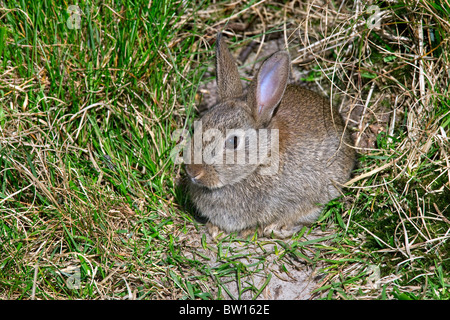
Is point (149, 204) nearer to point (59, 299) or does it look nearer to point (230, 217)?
point (230, 217)

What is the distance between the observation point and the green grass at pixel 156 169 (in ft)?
13.4

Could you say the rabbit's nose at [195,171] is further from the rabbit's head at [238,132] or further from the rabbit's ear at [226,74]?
the rabbit's ear at [226,74]

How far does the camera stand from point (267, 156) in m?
4.57

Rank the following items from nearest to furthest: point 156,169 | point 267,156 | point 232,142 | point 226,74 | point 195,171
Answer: point 195,171 < point 232,142 < point 267,156 < point 226,74 < point 156,169

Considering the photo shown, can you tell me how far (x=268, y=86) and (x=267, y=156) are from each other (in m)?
0.58

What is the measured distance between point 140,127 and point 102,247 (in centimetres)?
133

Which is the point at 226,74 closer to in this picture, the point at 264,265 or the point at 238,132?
the point at 238,132

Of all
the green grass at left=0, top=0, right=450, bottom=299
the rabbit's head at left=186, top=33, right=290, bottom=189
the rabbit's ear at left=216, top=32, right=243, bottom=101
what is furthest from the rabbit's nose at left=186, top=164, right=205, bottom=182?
the rabbit's ear at left=216, top=32, right=243, bottom=101

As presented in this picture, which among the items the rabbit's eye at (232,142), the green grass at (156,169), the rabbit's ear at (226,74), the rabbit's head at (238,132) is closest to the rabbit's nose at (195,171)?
the rabbit's head at (238,132)

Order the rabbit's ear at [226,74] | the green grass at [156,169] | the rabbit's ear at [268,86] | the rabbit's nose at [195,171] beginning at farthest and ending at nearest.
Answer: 1. the rabbit's ear at [226,74]
2. the rabbit's ear at [268,86]
3. the rabbit's nose at [195,171]
4. the green grass at [156,169]

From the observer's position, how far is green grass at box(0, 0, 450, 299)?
4.08m

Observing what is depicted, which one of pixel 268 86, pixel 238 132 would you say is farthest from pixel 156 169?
pixel 268 86

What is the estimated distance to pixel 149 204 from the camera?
15.9 ft

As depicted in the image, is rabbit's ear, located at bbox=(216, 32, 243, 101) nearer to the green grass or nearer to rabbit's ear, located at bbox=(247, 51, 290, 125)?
rabbit's ear, located at bbox=(247, 51, 290, 125)
